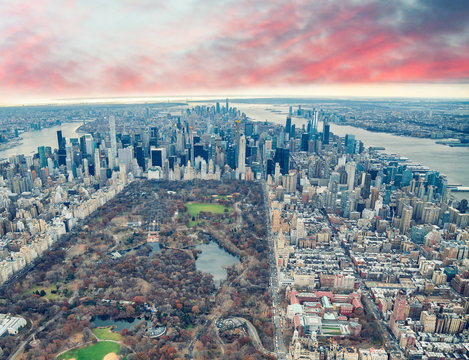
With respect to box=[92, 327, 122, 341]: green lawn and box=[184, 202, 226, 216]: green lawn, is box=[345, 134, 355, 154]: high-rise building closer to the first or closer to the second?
box=[184, 202, 226, 216]: green lawn

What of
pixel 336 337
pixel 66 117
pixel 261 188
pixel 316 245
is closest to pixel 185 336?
pixel 336 337

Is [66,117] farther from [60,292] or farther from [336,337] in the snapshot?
[336,337]

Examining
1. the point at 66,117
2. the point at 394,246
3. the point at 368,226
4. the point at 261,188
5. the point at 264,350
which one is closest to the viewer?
the point at 264,350

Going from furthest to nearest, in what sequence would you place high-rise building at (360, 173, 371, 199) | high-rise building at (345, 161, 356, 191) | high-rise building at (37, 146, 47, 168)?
high-rise building at (37, 146, 47, 168) → high-rise building at (345, 161, 356, 191) → high-rise building at (360, 173, 371, 199)

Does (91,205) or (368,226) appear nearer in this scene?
(368,226)

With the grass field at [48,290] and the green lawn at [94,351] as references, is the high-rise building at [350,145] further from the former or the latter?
the green lawn at [94,351]

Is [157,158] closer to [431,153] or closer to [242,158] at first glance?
[242,158]

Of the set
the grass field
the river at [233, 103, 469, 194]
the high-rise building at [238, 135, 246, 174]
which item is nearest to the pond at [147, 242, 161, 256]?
the grass field
